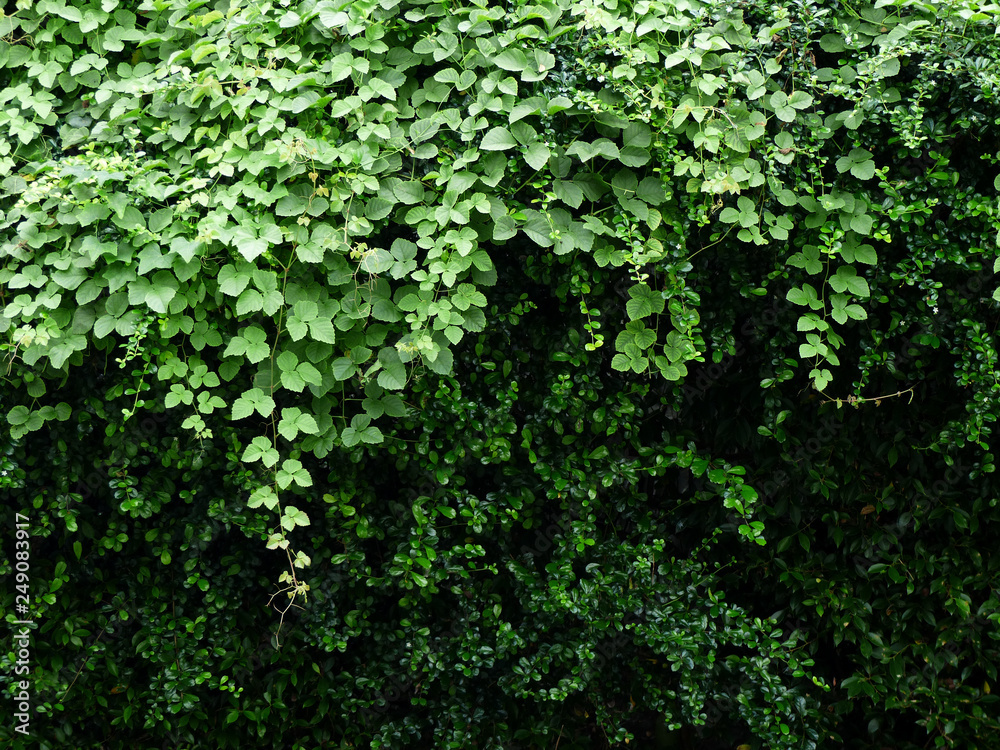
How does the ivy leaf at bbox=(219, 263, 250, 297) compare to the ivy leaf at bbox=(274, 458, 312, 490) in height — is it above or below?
above

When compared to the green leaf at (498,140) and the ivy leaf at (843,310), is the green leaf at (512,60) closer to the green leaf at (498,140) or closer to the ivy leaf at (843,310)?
the green leaf at (498,140)

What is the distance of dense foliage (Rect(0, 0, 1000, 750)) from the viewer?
6.13 ft

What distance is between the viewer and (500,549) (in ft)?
7.73

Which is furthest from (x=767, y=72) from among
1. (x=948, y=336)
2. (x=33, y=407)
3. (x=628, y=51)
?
(x=33, y=407)

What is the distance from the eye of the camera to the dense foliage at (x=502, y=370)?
1867 mm

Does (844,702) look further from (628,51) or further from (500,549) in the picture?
(628,51)

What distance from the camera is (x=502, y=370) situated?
2180 millimetres

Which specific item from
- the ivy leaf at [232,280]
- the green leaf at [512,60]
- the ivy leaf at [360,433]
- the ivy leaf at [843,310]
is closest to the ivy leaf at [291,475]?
the ivy leaf at [360,433]

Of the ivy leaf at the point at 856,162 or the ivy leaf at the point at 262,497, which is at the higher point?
the ivy leaf at the point at 856,162

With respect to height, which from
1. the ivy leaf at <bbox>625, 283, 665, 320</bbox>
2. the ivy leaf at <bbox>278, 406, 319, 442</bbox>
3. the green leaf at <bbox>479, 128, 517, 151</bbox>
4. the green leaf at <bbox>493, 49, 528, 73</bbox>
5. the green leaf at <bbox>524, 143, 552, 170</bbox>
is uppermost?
the green leaf at <bbox>493, 49, 528, 73</bbox>

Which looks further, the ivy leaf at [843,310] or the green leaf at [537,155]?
the ivy leaf at [843,310]

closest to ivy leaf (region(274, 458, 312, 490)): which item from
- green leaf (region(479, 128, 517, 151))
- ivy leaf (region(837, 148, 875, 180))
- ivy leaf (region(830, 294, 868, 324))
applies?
green leaf (region(479, 128, 517, 151))

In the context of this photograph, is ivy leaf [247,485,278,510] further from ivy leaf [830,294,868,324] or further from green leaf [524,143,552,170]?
ivy leaf [830,294,868,324]

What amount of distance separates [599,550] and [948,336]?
1152 millimetres
